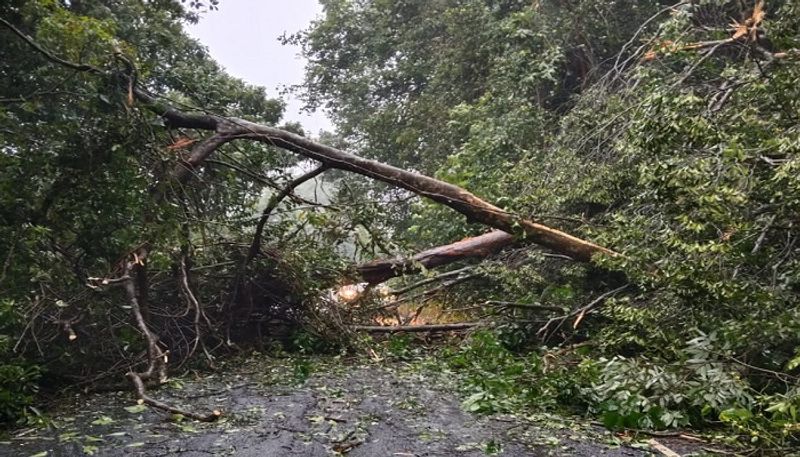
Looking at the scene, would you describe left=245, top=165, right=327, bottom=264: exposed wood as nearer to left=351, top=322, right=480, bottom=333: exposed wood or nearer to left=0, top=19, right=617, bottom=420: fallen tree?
left=0, top=19, right=617, bottom=420: fallen tree

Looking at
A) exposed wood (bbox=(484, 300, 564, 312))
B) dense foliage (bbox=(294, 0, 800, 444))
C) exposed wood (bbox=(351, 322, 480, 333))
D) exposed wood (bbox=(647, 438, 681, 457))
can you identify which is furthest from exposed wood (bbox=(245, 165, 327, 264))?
exposed wood (bbox=(647, 438, 681, 457))

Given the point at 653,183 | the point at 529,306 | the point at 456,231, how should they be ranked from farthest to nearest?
the point at 456,231 < the point at 529,306 < the point at 653,183

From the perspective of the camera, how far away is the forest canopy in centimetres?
356

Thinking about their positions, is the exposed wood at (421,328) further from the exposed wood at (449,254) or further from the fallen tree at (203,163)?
the fallen tree at (203,163)

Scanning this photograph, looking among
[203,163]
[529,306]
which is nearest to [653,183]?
[529,306]

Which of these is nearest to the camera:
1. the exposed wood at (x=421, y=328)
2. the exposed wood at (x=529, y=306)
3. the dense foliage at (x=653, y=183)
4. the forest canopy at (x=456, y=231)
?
the dense foliage at (x=653, y=183)

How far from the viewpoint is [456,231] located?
26.6ft

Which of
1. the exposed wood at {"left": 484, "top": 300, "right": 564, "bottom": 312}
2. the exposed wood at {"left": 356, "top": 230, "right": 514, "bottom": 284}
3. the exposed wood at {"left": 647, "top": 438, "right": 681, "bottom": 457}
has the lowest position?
the exposed wood at {"left": 647, "top": 438, "right": 681, "bottom": 457}

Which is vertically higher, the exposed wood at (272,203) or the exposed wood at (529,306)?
the exposed wood at (272,203)

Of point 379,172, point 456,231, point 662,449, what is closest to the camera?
point 662,449

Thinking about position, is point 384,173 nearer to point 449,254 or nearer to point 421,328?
point 449,254

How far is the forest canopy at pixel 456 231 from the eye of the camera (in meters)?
3.56

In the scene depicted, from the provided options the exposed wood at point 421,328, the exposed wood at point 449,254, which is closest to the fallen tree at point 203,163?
the exposed wood at point 449,254

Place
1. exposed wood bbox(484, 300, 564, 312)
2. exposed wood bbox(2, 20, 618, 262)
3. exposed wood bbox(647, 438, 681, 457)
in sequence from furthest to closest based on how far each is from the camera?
exposed wood bbox(484, 300, 564, 312) < exposed wood bbox(2, 20, 618, 262) < exposed wood bbox(647, 438, 681, 457)
